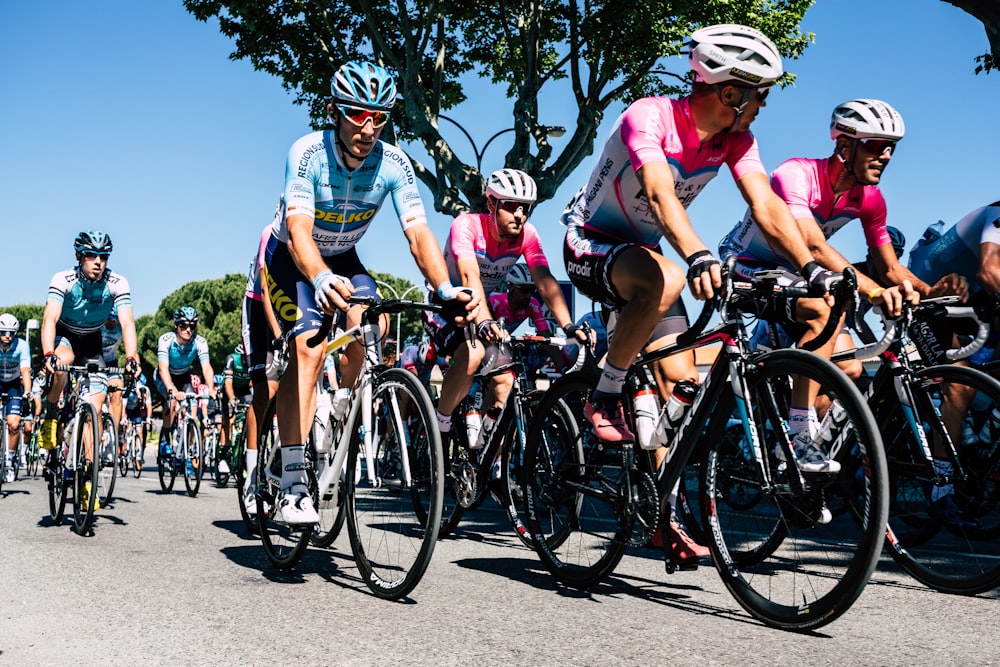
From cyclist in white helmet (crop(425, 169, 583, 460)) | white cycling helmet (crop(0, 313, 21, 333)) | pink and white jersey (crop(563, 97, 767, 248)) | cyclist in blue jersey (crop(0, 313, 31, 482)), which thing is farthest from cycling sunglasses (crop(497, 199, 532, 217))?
white cycling helmet (crop(0, 313, 21, 333))

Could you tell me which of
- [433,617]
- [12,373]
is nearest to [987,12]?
[433,617]

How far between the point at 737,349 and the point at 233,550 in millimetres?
3585

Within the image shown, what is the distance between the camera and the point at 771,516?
4031 millimetres

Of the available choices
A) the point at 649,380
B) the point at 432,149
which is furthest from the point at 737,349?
the point at 432,149

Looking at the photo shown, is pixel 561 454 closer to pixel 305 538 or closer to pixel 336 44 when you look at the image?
pixel 305 538

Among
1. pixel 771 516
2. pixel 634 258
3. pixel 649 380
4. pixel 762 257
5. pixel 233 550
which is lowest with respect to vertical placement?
pixel 233 550

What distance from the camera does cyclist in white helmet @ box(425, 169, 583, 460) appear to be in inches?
257

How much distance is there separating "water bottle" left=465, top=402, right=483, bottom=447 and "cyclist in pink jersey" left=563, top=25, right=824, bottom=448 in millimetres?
1869

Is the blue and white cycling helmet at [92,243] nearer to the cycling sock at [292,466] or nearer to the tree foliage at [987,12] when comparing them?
the cycling sock at [292,466]

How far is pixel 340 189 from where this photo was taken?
5.30 m

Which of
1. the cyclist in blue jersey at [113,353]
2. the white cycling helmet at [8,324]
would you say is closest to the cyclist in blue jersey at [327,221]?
the cyclist in blue jersey at [113,353]

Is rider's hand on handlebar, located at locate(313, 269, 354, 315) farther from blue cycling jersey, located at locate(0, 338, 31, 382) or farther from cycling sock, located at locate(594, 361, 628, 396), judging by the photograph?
blue cycling jersey, located at locate(0, 338, 31, 382)

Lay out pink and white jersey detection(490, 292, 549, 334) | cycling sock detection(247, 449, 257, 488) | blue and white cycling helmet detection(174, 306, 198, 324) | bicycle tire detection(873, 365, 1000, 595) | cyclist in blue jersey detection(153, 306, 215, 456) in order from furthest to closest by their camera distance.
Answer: blue and white cycling helmet detection(174, 306, 198, 324)
cyclist in blue jersey detection(153, 306, 215, 456)
pink and white jersey detection(490, 292, 549, 334)
cycling sock detection(247, 449, 257, 488)
bicycle tire detection(873, 365, 1000, 595)

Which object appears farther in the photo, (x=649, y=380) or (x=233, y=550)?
(x=233, y=550)
